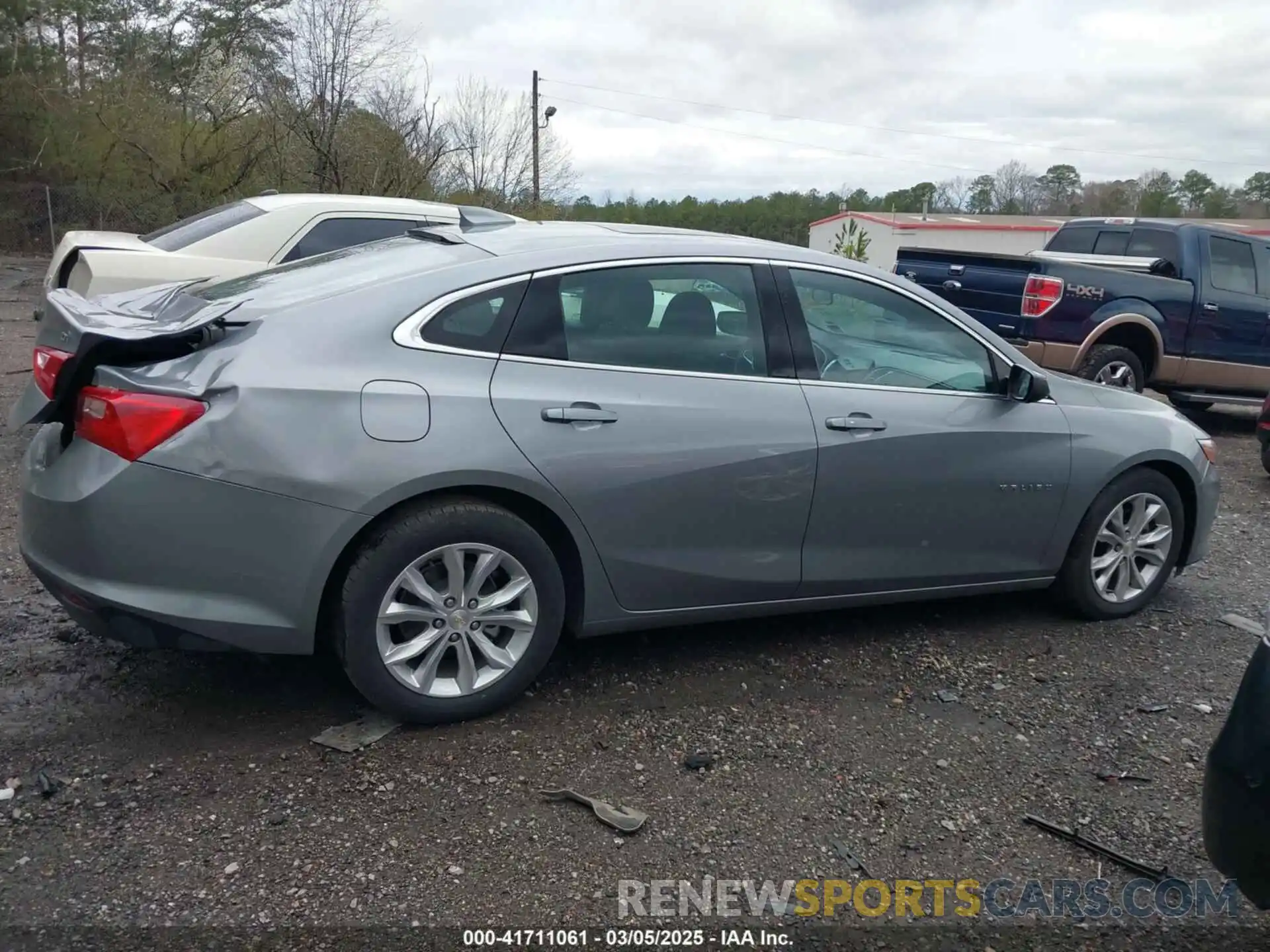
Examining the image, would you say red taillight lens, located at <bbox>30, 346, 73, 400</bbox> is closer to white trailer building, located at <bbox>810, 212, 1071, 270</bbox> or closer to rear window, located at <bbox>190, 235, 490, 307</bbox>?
rear window, located at <bbox>190, 235, 490, 307</bbox>

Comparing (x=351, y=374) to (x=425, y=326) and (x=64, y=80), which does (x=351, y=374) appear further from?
(x=64, y=80)

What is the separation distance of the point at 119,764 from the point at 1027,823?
280 cm

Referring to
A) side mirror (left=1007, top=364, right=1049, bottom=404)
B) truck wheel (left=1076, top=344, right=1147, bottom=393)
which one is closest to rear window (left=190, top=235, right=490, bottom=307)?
side mirror (left=1007, top=364, right=1049, bottom=404)

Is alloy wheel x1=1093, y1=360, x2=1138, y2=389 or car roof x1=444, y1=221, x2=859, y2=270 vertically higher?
car roof x1=444, y1=221, x2=859, y2=270

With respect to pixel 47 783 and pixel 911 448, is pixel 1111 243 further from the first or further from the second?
pixel 47 783

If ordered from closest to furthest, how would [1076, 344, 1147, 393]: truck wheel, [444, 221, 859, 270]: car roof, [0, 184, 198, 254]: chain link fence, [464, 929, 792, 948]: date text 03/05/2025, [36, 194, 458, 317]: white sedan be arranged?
[464, 929, 792, 948]: date text 03/05/2025 → [444, 221, 859, 270]: car roof → [36, 194, 458, 317]: white sedan → [1076, 344, 1147, 393]: truck wheel → [0, 184, 198, 254]: chain link fence

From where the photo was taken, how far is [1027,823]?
3.22 meters

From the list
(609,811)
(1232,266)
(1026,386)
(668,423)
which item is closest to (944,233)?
(1232,266)

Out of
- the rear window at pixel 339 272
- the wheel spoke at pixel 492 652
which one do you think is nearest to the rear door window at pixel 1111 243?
the rear window at pixel 339 272

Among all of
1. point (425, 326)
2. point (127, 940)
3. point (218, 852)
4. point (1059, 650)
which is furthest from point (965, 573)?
point (127, 940)

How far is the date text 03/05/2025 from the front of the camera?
102 inches

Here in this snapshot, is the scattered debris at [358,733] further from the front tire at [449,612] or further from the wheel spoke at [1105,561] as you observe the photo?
the wheel spoke at [1105,561]

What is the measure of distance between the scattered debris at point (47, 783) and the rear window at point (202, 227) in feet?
14.8

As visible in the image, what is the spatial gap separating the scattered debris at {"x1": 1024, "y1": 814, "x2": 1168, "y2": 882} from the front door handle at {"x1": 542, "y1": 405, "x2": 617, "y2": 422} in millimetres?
1849
